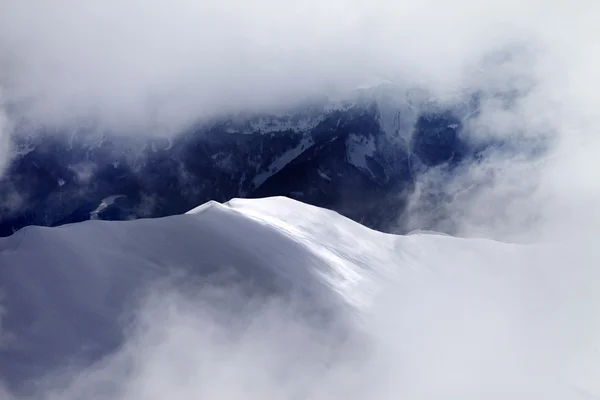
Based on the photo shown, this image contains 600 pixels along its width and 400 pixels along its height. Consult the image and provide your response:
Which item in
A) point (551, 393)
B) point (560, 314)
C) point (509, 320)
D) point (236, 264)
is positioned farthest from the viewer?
point (560, 314)

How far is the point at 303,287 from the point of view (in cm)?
4612

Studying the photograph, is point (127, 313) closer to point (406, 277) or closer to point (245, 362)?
point (245, 362)

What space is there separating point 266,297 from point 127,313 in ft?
30.9

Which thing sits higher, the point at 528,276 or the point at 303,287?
the point at 303,287

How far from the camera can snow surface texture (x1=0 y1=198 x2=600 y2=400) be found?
115ft

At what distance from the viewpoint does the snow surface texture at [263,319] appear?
35156mm

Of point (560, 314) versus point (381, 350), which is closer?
point (381, 350)

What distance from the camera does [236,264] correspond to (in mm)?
45438

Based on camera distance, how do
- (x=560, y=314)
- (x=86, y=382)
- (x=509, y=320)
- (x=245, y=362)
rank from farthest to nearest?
(x=560, y=314) → (x=509, y=320) → (x=245, y=362) → (x=86, y=382)

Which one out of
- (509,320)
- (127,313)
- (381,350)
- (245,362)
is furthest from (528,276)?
(127,313)

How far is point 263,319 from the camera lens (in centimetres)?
4128

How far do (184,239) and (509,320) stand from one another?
86.0 feet

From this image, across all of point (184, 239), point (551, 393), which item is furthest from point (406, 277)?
point (184, 239)

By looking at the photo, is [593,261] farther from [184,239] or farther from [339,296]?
[184,239]
